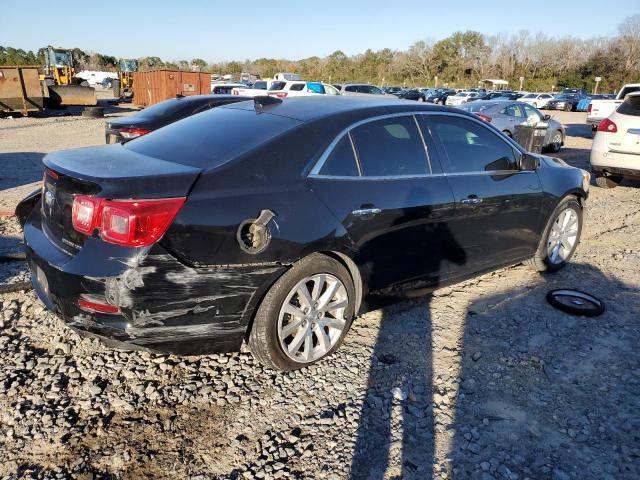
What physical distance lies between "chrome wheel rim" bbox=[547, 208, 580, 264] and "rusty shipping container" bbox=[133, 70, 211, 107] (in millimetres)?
23410

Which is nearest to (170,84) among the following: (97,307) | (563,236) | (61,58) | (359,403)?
(61,58)

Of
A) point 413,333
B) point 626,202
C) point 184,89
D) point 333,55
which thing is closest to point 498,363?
point 413,333

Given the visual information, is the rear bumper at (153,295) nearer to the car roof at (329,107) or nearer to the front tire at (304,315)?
Result: the front tire at (304,315)

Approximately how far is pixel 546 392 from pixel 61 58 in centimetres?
3452

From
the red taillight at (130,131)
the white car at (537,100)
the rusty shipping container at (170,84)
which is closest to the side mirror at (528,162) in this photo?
the red taillight at (130,131)

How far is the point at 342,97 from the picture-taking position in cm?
398

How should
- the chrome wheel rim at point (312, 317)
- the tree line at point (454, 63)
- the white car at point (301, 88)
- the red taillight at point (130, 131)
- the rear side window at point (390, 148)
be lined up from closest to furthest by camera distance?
1. the chrome wheel rim at point (312, 317)
2. the rear side window at point (390, 148)
3. the red taillight at point (130, 131)
4. the white car at point (301, 88)
5. the tree line at point (454, 63)

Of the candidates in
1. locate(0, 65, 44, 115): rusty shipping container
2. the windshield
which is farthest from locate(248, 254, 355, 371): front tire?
the windshield

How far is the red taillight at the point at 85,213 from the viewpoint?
2.49 metres

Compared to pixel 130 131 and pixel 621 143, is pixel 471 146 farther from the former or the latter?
pixel 130 131

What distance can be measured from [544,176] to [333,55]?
101 metres

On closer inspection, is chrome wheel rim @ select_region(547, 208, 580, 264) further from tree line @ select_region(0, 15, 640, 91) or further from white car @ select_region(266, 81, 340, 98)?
tree line @ select_region(0, 15, 640, 91)

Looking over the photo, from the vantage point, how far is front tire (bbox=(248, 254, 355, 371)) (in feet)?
9.37

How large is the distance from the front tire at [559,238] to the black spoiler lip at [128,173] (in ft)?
11.8
